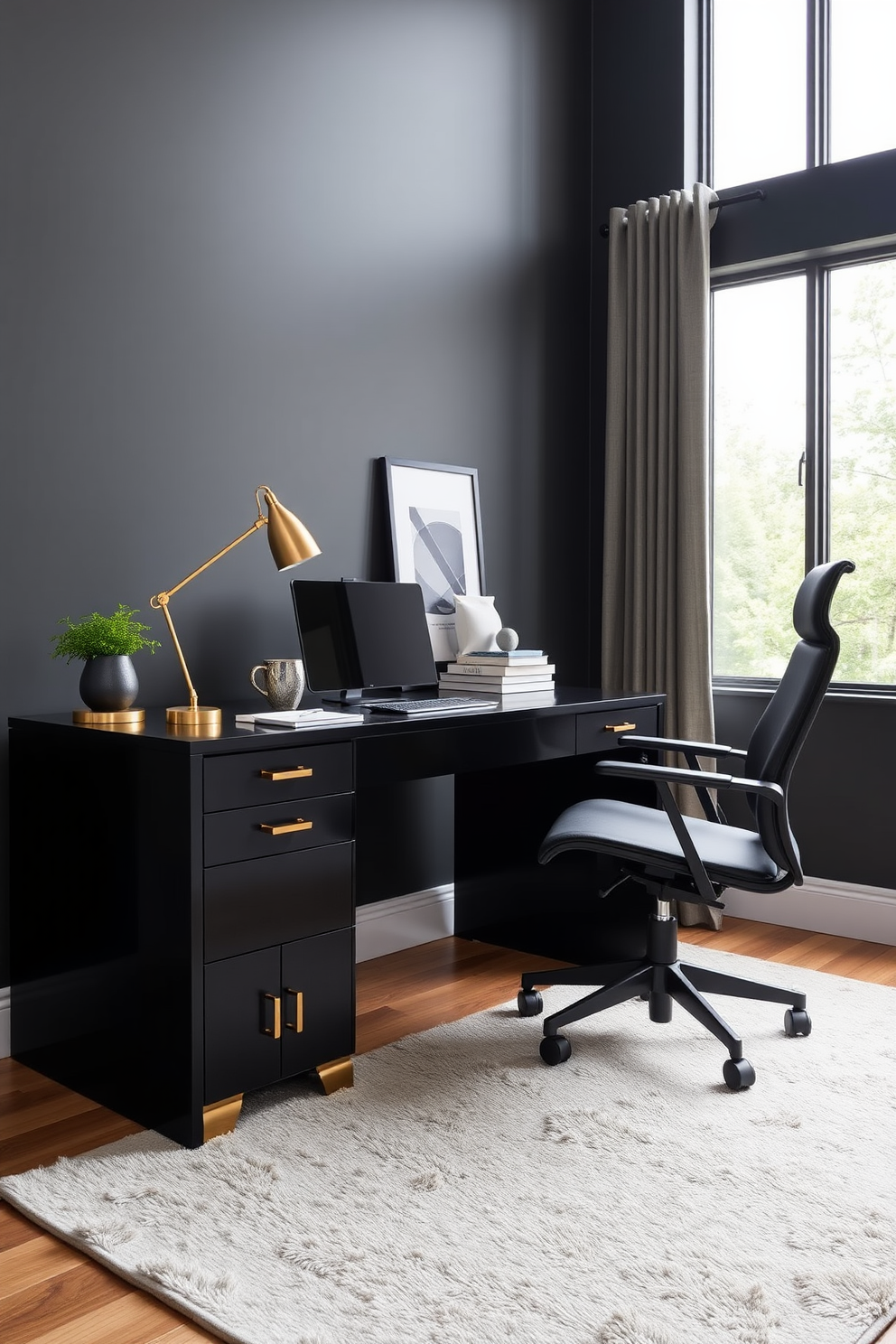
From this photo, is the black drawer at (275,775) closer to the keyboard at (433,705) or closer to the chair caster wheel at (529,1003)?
the keyboard at (433,705)

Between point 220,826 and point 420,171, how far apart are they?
7.08 ft

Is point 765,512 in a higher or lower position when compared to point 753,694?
higher

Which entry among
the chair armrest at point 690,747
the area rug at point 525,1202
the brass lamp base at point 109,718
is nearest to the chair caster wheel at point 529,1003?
the area rug at point 525,1202

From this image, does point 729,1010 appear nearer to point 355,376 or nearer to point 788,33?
point 355,376

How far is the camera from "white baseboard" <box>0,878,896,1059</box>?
3.15m

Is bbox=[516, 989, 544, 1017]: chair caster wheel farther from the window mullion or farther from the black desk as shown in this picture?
the window mullion

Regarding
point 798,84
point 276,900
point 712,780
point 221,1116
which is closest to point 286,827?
point 276,900

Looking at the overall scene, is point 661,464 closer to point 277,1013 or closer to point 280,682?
point 280,682

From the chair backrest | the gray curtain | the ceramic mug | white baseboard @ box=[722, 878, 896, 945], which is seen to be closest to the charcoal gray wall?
the gray curtain

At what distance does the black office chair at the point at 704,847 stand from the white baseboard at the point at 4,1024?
44.2 inches

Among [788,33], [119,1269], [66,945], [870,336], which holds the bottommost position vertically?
[119,1269]

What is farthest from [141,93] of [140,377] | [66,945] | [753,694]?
[753,694]

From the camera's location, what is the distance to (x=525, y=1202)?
1.79 m

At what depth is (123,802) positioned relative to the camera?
210 centimetres
